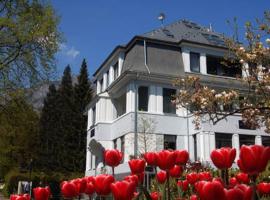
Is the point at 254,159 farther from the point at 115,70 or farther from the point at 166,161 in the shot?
the point at 115,70

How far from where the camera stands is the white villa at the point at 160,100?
24875 millimetres

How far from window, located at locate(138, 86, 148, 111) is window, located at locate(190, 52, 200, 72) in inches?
166

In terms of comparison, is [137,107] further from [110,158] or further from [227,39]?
[110,158]

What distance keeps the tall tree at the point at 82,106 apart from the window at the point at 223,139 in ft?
77.5

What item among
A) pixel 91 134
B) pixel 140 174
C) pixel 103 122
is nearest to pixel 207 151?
pixel 103 122

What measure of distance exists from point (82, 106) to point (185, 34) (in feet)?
76.5

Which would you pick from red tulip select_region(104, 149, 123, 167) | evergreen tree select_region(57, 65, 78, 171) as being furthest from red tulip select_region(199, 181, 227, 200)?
evergreen tree select_region(57, 65, 78, 171)

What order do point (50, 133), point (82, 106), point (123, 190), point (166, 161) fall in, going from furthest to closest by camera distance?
point (50, 133), point (82, 106), point (166, 161), point (123, 190)

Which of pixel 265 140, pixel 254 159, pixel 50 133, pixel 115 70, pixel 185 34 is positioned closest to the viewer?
pixel 254 159

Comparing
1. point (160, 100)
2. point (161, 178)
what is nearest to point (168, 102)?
point (160, 100)

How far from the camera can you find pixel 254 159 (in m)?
1.61

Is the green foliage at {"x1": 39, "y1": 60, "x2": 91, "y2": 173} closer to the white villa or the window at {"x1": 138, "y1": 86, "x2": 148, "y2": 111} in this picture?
the white villa

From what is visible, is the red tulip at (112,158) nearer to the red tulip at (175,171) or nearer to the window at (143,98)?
the red tulip at (175,171)

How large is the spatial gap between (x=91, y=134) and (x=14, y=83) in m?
11.2
